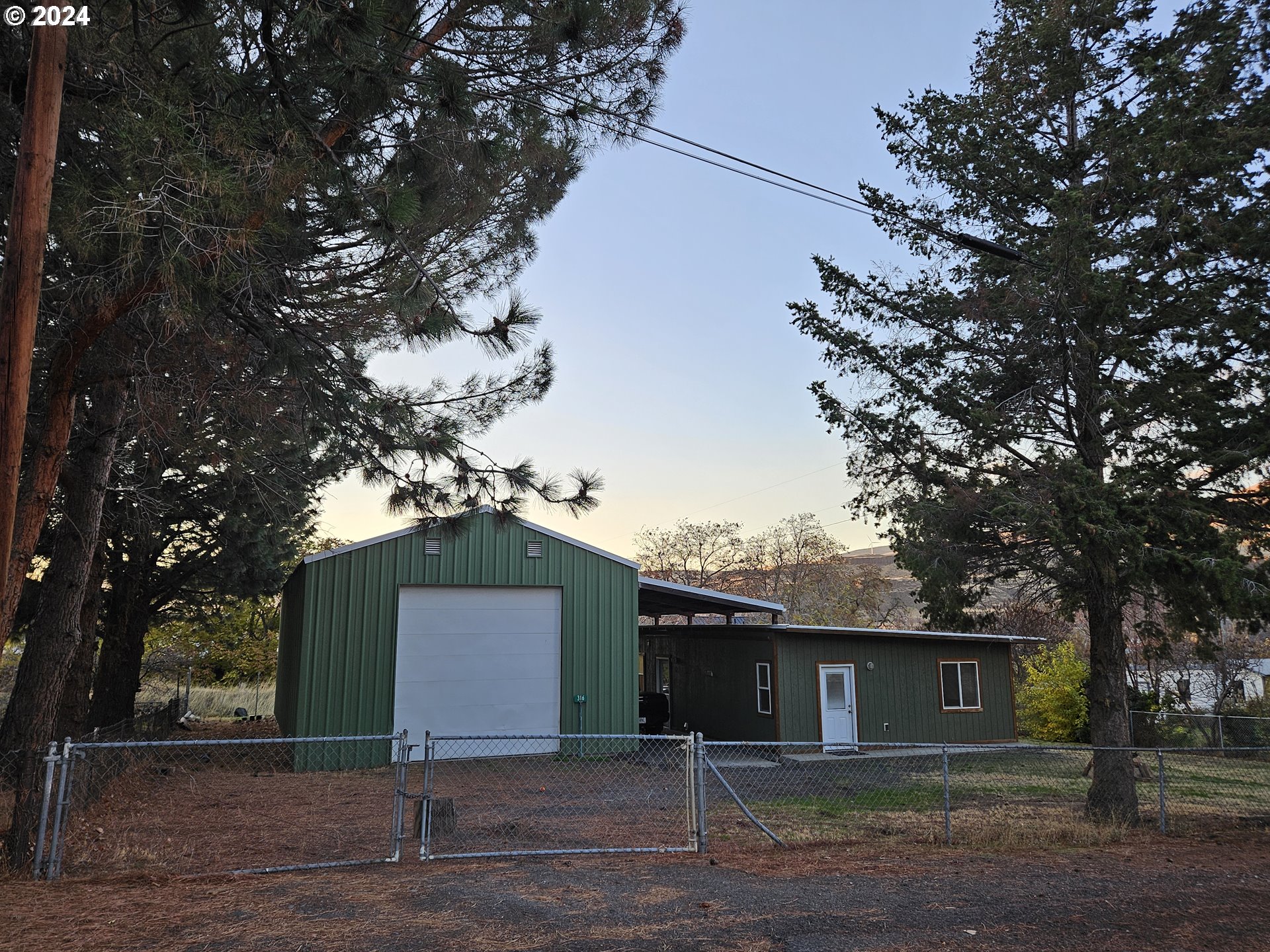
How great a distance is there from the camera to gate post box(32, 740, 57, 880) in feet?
19.1

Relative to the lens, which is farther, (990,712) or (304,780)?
(990,712)

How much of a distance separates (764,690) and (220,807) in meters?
10.6

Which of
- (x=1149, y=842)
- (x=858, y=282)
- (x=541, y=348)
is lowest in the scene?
(x=1149, y=842)

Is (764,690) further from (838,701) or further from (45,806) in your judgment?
(45,806)

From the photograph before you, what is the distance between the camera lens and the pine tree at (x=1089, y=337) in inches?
346

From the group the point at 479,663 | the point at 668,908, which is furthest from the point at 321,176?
the point at 479,663

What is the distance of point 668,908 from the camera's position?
5.47 meters

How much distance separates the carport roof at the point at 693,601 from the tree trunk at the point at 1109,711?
253 inches

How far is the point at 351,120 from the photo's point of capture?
541cm

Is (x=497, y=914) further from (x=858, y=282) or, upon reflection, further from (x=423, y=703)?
(x=423, y=703)

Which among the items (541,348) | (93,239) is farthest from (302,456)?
(93,239)

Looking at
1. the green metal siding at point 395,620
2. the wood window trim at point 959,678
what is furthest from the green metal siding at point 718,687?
the wood window trim at point 959,678

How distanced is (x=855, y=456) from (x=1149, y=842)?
17.7ft

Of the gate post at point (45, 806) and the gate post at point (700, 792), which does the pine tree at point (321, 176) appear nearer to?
the gate post at point (45, 806)
